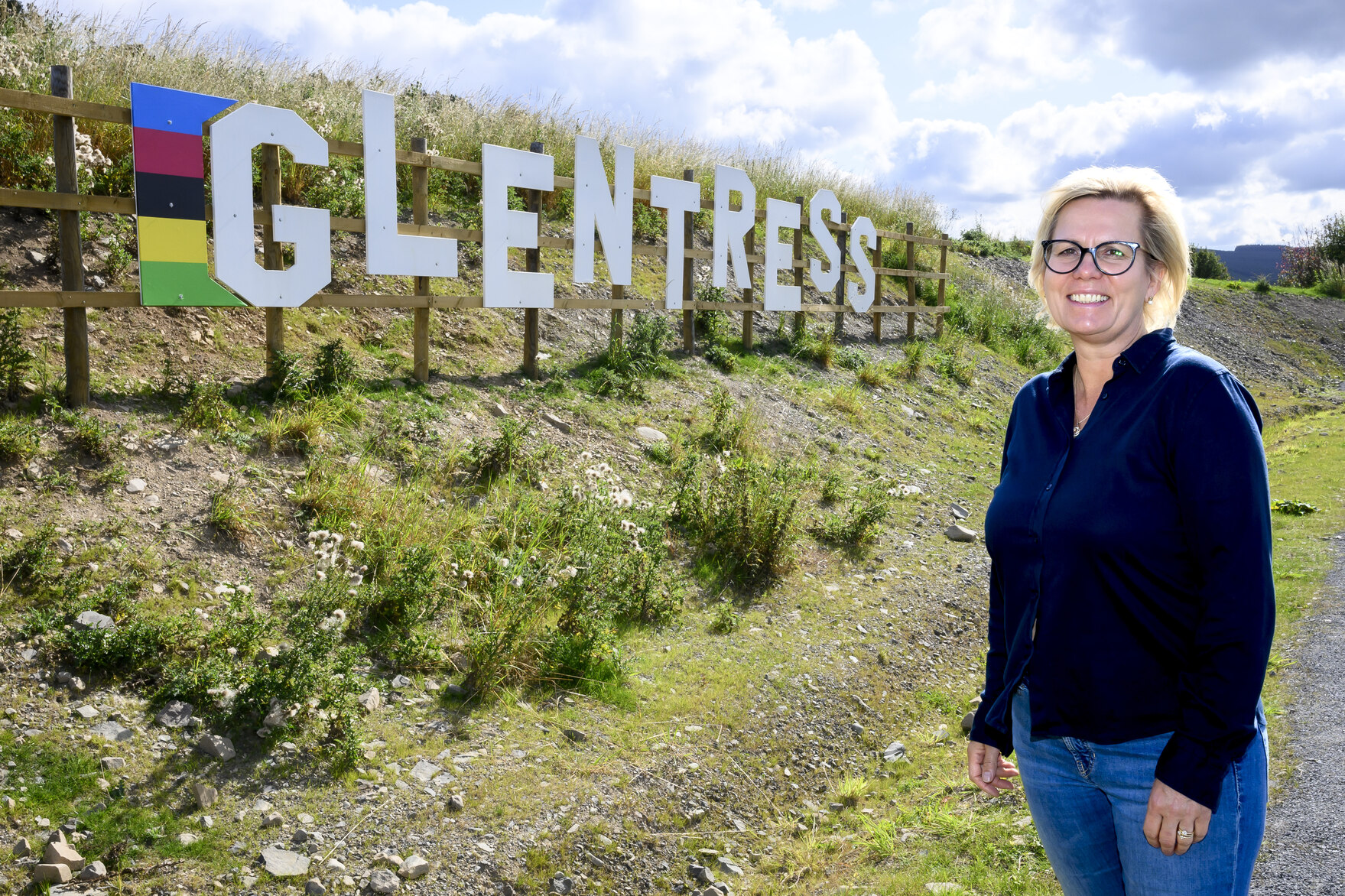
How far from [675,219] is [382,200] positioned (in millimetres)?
4033

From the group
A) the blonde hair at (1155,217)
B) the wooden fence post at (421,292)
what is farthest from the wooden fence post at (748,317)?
the blonde hair at (1155,217)

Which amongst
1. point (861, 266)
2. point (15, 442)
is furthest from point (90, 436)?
point (861, 266)

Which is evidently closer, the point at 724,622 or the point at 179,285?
the point at 724,622

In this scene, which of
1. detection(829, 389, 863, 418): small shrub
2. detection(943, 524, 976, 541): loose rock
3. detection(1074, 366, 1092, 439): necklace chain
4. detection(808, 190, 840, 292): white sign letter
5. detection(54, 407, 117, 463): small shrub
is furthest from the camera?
detection(808, 190, 840, 292): white sign letter

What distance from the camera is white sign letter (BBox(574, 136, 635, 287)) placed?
963 centimetres

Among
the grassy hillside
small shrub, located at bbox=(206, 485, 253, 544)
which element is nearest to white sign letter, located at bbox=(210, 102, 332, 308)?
the grassy hillside

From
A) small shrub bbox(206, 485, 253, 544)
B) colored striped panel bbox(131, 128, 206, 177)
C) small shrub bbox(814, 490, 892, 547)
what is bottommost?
small shrub bbox(814, 490, 892, 547)

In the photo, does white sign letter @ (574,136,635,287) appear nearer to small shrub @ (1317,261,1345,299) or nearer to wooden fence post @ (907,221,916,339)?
wooden fence post @ (907,221,916,339)

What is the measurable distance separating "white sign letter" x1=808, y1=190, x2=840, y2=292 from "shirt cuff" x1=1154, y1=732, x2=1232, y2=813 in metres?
11.7

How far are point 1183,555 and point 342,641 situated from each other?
4.20 m

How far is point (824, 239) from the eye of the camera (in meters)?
13.4

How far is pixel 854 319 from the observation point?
15.6m

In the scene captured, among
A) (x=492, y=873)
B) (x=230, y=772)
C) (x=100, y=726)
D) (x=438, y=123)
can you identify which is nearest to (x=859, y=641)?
(x=492, y=873)

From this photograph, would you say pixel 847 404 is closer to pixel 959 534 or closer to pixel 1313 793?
pixel 959 534
